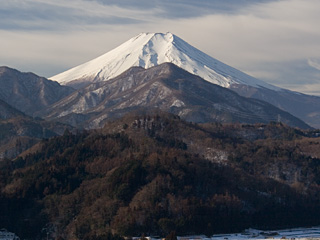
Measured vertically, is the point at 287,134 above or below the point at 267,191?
above

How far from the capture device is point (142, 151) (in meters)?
120

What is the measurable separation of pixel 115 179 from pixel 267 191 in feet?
84.3

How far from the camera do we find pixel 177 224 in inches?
3573

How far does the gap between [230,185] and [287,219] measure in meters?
9.76

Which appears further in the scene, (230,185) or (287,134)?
(287,134)

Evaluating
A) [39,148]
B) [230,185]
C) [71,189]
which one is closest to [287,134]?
[39,148]

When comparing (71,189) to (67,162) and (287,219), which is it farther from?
(287,219)

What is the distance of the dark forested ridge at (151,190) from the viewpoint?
307 feet

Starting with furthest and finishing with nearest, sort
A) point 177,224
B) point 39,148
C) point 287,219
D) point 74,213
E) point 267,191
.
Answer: point 39,148 → point 267,191 → point 287,219 → point 74,213 → point 177,224

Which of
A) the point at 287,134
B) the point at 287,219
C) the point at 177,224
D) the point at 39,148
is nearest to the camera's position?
the point at 177,224

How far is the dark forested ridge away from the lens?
9350 cm

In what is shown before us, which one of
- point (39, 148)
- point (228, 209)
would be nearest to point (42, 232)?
point (228, 209)

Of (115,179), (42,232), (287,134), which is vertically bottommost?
(42,232)

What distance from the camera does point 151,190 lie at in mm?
99000
